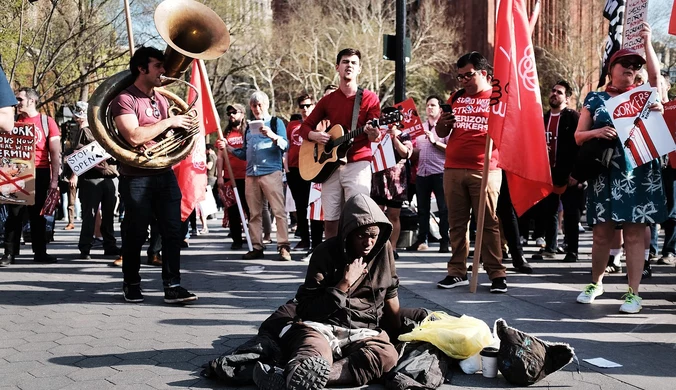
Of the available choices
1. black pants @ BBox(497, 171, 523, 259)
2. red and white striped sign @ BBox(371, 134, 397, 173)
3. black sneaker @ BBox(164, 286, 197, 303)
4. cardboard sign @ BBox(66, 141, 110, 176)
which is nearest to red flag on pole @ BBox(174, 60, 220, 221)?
cardboard sign @ BBox(66, 141, 110, 176)

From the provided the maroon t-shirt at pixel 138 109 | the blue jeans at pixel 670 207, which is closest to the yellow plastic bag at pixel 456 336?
the maroon t-shirt at pixel 138 109

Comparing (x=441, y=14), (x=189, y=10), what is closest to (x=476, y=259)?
(x=189, y=10)

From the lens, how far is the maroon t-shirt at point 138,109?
637 cm

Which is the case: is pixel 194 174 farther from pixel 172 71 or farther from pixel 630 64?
pixel 630 64

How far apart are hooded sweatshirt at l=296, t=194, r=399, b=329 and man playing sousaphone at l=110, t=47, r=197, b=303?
7.61 feet

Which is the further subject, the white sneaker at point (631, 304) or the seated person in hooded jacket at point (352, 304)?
the white sneaker at point (631, 304)

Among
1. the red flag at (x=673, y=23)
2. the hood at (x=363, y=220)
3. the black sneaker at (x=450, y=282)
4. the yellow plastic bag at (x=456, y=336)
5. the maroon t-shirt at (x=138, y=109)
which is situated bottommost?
the yellow plastic bag at (x=456, y=336)

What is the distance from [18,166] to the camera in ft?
29.8

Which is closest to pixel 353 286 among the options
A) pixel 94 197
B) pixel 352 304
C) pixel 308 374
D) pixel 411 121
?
pixel 352 304

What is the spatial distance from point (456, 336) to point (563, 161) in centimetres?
507

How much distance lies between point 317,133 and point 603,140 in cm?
260

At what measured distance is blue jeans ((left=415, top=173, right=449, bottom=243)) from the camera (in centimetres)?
1049

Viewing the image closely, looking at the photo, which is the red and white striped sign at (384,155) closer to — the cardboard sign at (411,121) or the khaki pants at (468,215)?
the cardboard sign at (411,121)

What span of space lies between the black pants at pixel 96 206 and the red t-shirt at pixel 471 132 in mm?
4904
